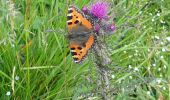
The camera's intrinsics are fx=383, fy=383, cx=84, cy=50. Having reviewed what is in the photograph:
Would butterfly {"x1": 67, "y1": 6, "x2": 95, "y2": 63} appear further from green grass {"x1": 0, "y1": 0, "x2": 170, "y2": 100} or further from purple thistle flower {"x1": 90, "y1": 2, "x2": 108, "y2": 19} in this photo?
green grass {"x1": 0, "y1": 0, "x2": 170, "y2": 100}

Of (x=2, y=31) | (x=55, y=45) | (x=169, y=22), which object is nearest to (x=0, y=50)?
(x=2, y=31)

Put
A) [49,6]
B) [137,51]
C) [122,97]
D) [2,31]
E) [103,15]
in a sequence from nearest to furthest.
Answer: [103,15], [122,97], [2,31], [137,51], [49,6]

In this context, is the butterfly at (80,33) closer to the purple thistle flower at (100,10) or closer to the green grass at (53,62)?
the purple thistle flower at (100,10)

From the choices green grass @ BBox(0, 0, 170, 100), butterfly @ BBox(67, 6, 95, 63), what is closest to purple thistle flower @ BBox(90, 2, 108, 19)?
butterfly @ BBox(67, 6, 95, 63)

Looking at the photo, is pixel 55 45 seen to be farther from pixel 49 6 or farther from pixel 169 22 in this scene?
pixel 169 22

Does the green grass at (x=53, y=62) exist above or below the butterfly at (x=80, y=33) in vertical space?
below

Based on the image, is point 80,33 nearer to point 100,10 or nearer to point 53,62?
point 100,10

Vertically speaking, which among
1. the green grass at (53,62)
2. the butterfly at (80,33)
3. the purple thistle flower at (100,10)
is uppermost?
the purple thistle flower at (100,10)

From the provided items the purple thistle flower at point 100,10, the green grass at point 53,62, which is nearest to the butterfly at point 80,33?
the purple thistle flower at point 100,10
